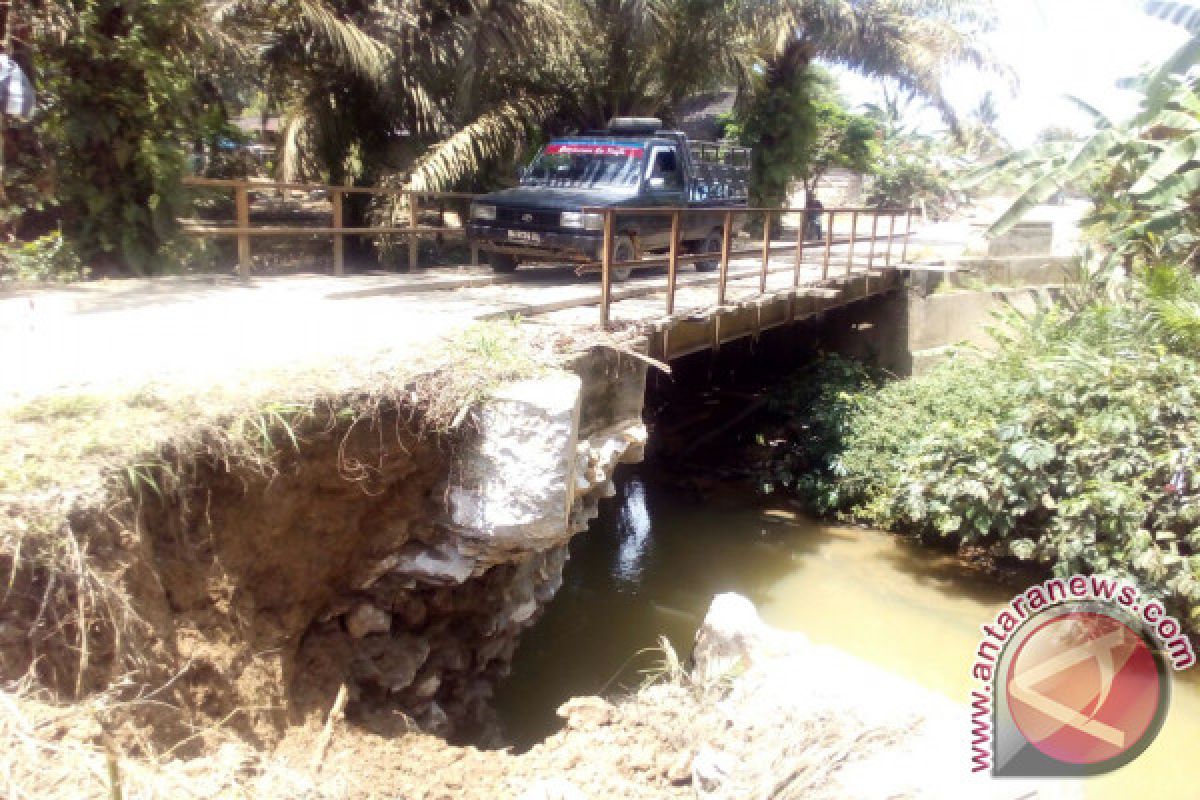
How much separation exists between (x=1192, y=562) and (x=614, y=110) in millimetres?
11191

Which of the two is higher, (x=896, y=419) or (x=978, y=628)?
(x=896, y=419)

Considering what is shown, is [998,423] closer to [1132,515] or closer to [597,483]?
[1132,515]

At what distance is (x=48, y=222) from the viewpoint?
9.26 metres

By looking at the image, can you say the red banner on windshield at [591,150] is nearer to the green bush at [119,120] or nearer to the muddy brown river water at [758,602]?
the green bush at [119,120]

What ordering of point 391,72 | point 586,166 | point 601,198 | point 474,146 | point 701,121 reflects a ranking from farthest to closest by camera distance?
1. point 701,121
2. point 474,146
3. point 391,72
4. point 586,166
5. point 601,198

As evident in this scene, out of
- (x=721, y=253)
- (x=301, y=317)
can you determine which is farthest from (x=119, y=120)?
(x=721, y=253)

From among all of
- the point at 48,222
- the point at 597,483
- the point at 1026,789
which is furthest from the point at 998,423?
the point at 48,222

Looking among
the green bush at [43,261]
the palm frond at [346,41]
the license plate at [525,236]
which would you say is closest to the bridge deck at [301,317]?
the green bush at [43,261]

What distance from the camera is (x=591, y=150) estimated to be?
37.5 ft

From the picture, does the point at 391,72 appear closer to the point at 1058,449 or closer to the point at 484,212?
the point at 484,212

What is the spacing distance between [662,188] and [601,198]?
1.07 meters

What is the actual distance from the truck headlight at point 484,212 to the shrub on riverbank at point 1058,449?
5209mm

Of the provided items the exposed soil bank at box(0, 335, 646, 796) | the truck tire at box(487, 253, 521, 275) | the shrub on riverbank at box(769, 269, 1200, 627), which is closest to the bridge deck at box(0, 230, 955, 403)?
the truck tire at box(487, 253, 521, 275)

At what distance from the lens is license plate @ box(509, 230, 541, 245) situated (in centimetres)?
1010
